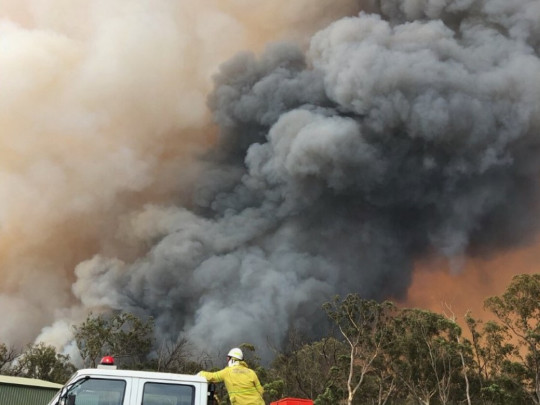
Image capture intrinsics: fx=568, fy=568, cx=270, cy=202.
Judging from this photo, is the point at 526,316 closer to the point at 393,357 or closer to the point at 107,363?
the point at 393,357

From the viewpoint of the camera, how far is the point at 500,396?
43875mm

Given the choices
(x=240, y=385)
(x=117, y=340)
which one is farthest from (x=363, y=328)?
(x=240, y=385)

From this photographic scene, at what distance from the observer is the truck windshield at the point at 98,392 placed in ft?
25.2

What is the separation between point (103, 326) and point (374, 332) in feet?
87.2

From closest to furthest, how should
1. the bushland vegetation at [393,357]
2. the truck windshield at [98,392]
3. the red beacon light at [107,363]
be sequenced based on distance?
the truck windshield at [98,392], the red beacon light at [107,363], the bushland vegetation at [393,357]

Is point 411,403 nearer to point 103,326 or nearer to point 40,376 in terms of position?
point 103,326

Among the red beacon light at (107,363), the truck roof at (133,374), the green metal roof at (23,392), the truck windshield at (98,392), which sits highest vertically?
the green metal roof at (23,392)

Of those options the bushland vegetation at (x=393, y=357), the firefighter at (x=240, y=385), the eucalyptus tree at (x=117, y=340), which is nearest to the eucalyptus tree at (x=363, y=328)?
the bushland vegetation at (x=393, y=357)

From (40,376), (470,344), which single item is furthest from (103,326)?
(470,344)

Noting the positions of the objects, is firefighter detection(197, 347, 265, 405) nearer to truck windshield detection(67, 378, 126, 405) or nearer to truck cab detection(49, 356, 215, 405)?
truck cab detection(49, 356, 215, 405)

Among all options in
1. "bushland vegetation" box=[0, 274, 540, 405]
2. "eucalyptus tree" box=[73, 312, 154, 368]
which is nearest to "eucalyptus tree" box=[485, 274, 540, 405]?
"bushland vegetation" box=[0, 274, 540, 405]

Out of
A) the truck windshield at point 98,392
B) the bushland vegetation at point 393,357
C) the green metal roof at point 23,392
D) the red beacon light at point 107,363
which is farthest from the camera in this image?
the bushland vegetation at point 393,357

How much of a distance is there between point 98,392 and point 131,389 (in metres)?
0.45

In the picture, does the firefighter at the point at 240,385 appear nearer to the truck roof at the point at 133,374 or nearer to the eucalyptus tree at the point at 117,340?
the truck roof at the point at 133,374
